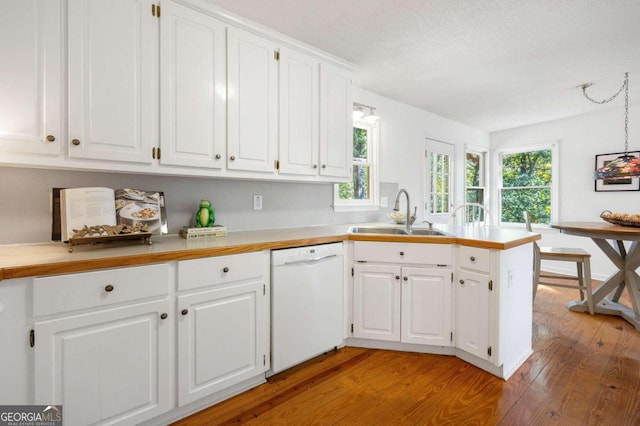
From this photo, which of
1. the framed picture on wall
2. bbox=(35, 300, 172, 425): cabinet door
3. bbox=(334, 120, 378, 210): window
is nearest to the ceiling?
bbox=(334, 120, 378, 210): window

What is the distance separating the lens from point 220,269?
1624 millimetres

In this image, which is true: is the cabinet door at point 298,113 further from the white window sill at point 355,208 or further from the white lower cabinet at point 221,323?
the white lower cabinet at point 221,323

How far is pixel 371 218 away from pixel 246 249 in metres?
1.94

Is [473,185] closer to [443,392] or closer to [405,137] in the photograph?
[405,137]

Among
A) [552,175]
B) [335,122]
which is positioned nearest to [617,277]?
[552,175]

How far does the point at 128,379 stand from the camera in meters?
1.37

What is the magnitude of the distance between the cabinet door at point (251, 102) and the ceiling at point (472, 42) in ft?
0.62

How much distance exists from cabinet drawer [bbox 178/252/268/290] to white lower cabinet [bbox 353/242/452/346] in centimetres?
81

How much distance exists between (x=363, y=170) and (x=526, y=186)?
11.0 ft

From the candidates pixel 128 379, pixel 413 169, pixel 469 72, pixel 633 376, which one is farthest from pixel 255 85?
pixel 633 376

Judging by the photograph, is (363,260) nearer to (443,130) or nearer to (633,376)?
(633,376)

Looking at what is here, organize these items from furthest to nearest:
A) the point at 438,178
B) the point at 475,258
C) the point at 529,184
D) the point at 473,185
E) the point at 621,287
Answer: the point at 473,185, the point at 529,184, the point at 438,178, the point at 621,287, the point at 475,258

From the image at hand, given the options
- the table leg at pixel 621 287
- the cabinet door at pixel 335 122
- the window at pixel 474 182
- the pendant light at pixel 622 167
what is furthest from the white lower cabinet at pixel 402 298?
the window at pixel 474 182

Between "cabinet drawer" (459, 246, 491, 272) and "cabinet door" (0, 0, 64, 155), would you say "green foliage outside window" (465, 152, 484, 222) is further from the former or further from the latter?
"cabinet door" (0, 0, 64, 155)
